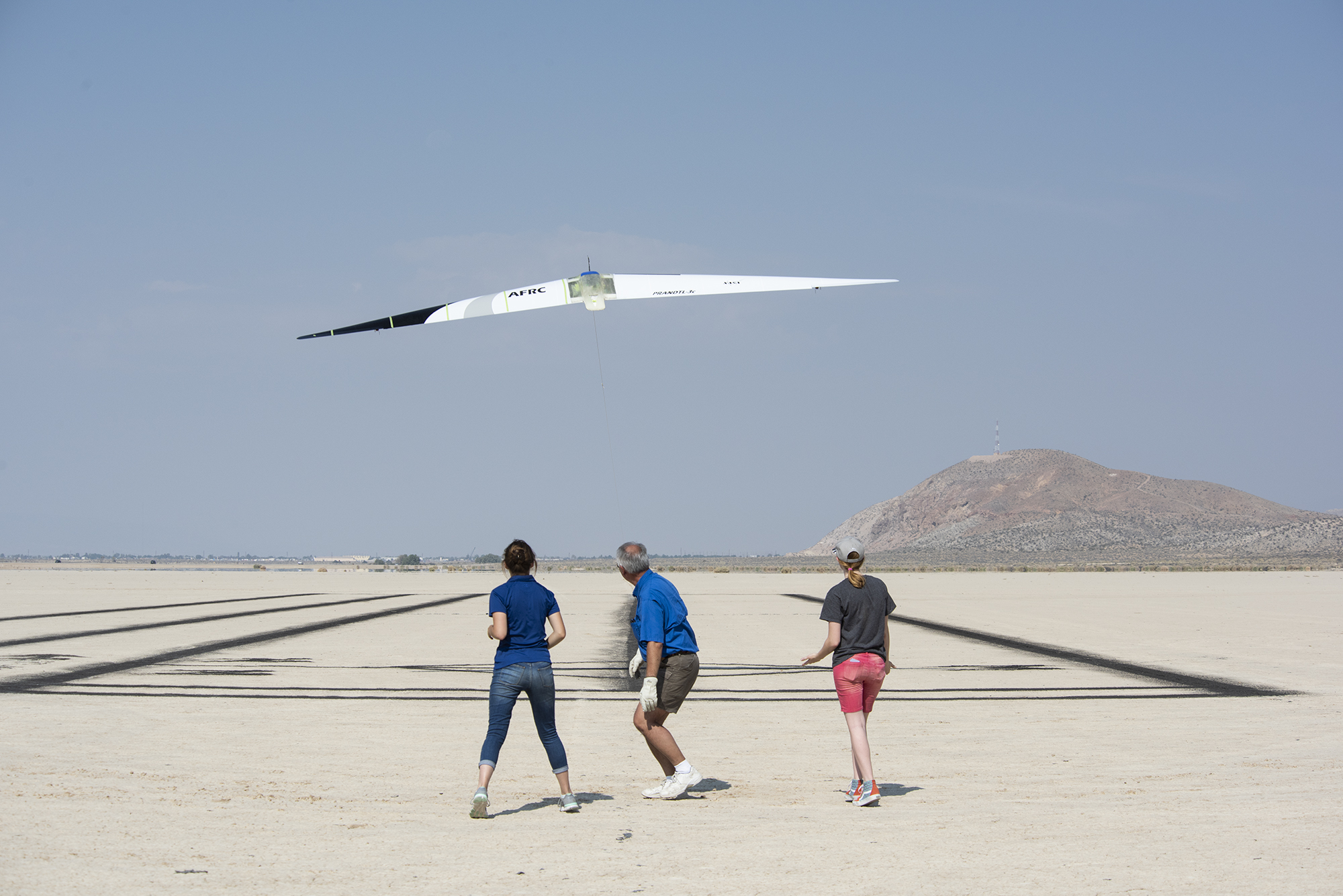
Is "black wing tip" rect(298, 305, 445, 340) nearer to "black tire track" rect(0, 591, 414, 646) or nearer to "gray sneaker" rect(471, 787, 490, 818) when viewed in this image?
"gray sneaker" rect(471, 787, 490, 818)

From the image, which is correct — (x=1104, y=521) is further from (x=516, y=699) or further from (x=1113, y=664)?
(x=516, y=699)

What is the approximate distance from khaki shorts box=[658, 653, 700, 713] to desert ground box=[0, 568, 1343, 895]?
78 centimetres

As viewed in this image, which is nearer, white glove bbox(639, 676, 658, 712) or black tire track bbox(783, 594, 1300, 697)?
white glove bbox(639, 676, 658, 712)

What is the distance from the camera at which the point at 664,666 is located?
7957 millimetres

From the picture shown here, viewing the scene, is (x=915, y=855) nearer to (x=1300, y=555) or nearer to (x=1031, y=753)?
(x=1031, y=753)

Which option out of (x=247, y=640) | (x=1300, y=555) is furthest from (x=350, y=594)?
(x=1300, y=555)

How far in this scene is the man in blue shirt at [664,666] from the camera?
25.6ft

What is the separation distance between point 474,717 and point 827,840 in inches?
250

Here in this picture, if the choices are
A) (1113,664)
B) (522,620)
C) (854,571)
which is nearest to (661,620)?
(522,620)

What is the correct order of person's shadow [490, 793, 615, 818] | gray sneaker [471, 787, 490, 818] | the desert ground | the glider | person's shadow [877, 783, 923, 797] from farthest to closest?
the glider, person's shadow [877, 783, 923, 797], person's shadow [490, 793, 615, 818], gray sneaker [471, 787, 490, 818], the desert ground

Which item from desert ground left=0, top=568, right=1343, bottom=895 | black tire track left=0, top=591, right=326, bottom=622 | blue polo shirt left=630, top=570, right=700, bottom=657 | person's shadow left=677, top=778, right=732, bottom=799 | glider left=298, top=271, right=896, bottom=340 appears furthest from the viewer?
black tire track left=0, top=591, right=326, bottom=622

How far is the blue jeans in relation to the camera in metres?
7.52

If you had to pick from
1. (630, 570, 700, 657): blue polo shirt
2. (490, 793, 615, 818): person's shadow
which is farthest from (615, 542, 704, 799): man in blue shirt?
(490, 793, 615, 818): person's shadow

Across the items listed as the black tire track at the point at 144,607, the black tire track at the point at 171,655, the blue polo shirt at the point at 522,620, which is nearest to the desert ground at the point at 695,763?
the black tire track at the point at 171,655
